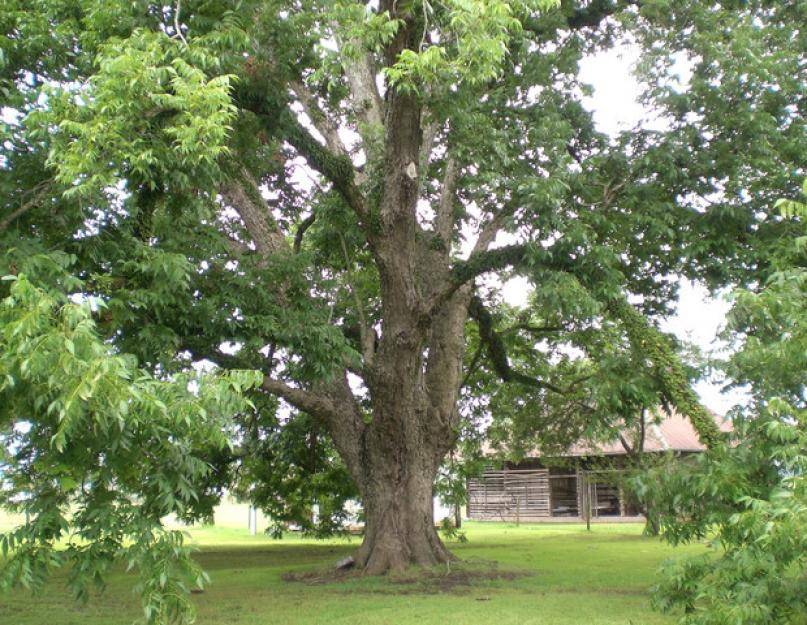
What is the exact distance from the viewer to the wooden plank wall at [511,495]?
95.1 feet

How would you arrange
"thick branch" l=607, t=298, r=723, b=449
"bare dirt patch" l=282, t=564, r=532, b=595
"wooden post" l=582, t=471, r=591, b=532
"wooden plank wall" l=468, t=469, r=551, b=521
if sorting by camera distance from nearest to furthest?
"thick branch" l=607, t=298, r=723, b=449 → "bare dirt patch" l=282, t=564, r=532, b=595 → "wooden post" l=582, t=471, r=591, b=532 → "wooden plank wall" l=468, t=469, r=551, b=521

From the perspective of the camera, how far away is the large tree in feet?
21.0

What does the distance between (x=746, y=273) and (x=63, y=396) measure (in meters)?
8.87

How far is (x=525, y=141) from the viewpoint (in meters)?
11.0

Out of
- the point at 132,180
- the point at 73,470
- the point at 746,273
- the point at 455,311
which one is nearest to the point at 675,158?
the point at 746,273

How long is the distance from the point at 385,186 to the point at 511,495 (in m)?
22.3

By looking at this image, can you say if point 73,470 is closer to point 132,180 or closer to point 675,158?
point 132,180

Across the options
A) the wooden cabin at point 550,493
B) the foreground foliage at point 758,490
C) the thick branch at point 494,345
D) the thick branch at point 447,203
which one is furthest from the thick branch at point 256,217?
the wooden cabin at point 550,493

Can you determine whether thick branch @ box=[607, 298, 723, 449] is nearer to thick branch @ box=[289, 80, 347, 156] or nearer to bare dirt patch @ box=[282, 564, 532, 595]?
bare dirt patch @ box=[282, 564, 532, 595]

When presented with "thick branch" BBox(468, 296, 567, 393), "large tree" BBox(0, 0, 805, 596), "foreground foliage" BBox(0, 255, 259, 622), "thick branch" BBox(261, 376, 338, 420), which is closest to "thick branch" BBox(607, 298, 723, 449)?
"large tree" BBox(0, 0, 805, 596)

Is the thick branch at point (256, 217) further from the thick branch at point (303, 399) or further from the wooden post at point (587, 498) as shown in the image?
the wooden post at point (587, 498)

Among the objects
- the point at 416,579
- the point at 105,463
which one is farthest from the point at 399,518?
the point at 105,463

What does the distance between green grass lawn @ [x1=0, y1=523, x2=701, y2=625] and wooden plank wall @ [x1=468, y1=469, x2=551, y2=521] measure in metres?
12.8

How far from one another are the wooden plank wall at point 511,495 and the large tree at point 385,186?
1483cm
